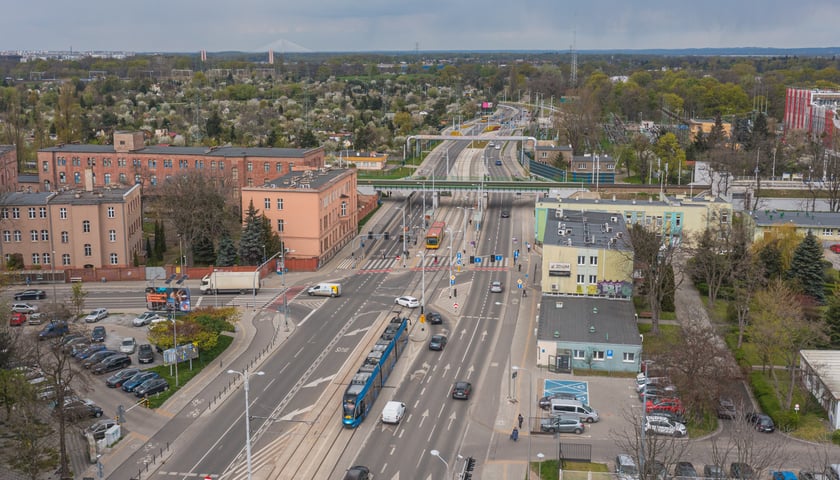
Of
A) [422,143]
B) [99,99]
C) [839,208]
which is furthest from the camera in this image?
[99,99]

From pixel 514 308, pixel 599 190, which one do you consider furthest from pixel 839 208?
pixel 514 308

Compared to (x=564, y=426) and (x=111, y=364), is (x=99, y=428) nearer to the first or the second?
(x=111, y=364)

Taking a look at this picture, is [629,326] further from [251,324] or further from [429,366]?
[251,324]

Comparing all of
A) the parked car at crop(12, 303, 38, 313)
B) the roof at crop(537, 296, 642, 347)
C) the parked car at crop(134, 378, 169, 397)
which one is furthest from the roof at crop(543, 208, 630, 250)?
the parked car at crop(12, 303, 38, 313)

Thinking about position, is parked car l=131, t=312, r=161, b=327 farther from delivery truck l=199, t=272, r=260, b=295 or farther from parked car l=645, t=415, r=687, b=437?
parked car l=645, t=415, r=687, b=437

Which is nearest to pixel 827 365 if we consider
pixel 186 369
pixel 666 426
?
pixel 666 426

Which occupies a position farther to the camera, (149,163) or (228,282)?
(149,163)
